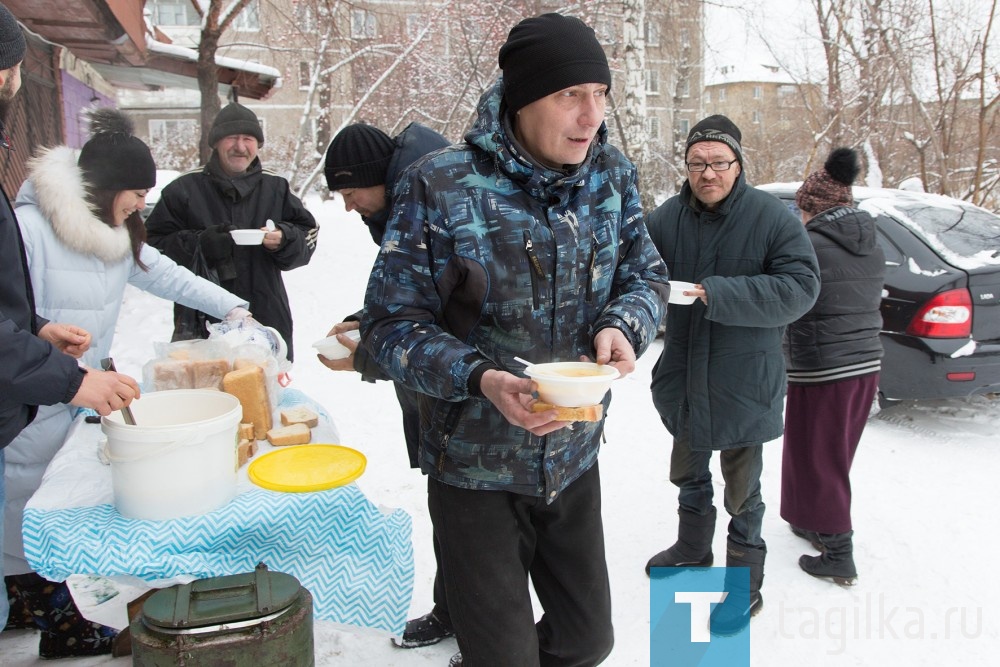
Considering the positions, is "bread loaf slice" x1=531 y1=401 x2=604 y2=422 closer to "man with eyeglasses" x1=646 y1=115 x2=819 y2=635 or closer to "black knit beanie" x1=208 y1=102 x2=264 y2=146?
"man with eyeglasses" x1=646 y1=115 x2=819 y2=635

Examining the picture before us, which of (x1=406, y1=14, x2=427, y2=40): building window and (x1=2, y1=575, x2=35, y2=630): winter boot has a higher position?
(x1=406, y1=14, x2=427, y2=40): building window

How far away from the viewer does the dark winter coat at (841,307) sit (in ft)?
11.9

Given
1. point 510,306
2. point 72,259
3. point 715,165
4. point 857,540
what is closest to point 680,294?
point 715,165

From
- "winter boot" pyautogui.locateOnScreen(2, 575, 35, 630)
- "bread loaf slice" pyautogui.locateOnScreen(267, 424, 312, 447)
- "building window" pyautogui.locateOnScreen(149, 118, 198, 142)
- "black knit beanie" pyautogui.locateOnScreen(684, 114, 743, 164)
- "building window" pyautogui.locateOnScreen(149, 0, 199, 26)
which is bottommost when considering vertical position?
"winter boot" pyautogui.locateOnScreen(2, 575, 35, 630)

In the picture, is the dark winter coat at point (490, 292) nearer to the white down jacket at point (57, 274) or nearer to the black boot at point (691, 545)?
the white down jacket at point (57, 274)

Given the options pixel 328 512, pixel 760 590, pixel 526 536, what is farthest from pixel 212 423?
pixel 760 590

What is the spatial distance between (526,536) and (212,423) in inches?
37.8

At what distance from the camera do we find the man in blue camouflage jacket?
1.92 meters

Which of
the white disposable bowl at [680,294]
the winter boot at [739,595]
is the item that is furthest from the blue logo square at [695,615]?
the white disposable bowl at [680,294]

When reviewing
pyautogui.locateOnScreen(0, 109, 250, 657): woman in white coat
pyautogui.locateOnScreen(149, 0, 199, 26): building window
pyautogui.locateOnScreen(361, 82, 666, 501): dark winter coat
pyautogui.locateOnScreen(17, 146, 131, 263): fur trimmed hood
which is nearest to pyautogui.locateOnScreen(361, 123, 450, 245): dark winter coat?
pyautogui.locateOnScreen(361, 82, 666, 501): dark winter coat

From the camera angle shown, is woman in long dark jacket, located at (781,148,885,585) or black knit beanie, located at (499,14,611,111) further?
woman in long dark jacket, located at (781,148,885,585)

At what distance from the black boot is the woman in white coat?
2.34 metres

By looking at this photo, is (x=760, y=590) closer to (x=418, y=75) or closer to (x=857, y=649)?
(x=857, y=649)

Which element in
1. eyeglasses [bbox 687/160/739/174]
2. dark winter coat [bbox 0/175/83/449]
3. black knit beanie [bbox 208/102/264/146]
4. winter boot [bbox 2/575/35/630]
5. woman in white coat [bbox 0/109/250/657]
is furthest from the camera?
black knit beanie [bbox 208/102/264/146]
